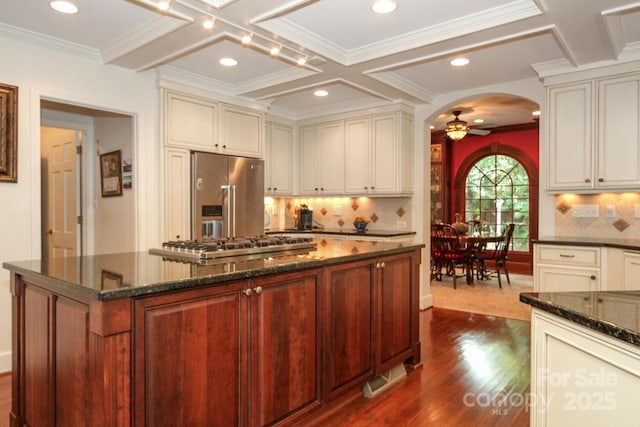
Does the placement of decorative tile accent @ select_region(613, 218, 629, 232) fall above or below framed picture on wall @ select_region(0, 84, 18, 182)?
below

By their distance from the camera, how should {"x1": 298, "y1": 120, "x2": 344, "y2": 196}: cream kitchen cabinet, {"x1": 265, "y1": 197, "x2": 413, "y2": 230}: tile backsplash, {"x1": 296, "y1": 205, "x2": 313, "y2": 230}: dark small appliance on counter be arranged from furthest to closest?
{"x1": 296, "y1": 205, "x2": 313, "y2": 230}: dark small appliance on counter < {"x1": 298, "y1": 120, "x2": 344, "y2": 196}: cream kitchen cabinet < {"x1": 265, "y1": 197, "x2": 413, "y2": 230}: tile backsplash

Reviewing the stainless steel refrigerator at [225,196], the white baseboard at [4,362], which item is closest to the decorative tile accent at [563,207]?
the stainless steel refrigerator at [225,196]

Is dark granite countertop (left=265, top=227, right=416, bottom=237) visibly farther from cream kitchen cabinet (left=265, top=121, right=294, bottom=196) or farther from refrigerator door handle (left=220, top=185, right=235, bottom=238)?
refrigerator door handle (left=220, top=185, right=235, bottom=238)

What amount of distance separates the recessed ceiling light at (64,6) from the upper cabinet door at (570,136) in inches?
154

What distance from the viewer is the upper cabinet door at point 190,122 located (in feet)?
13.2

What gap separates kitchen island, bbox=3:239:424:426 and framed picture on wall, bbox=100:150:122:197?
6.29 feet

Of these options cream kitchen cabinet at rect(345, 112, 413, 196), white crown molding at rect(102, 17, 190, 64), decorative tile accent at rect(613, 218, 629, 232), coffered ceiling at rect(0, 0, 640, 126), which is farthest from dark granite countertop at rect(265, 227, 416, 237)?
Result: white crown molding at rect(102, 17, 190, 64)

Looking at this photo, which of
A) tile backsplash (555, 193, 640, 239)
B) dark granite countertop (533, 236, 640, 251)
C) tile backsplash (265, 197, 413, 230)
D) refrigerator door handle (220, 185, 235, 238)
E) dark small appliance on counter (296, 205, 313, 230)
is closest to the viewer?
dark granite countertop (533, 236, 640, 251)

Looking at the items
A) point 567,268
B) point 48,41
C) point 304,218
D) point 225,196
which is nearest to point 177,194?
point 225,196

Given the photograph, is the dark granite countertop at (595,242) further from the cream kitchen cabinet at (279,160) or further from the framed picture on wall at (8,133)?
the framed picture on wall at (8,133)

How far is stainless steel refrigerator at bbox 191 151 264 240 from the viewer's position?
4.24m

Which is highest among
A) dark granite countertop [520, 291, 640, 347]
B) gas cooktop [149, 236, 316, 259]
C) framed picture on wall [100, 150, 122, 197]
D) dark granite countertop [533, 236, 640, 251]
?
framed picture on wall [100, 150, 122, 197]

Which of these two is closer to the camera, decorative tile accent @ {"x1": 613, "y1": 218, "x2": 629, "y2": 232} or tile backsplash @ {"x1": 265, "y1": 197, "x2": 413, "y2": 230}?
decorative tile accent @ {"x1": 613, "y1": 218, "x2": 629, "y2": 232}

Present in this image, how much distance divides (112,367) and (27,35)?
2.87m
